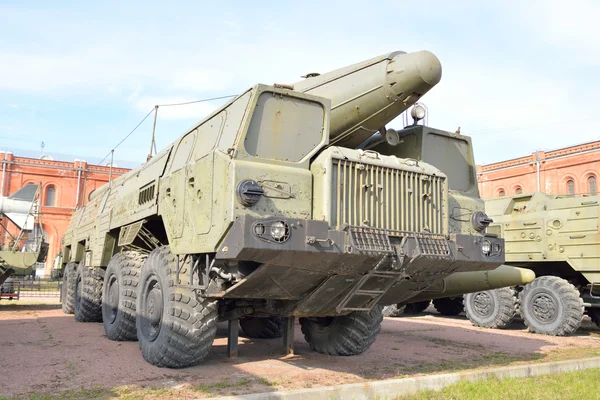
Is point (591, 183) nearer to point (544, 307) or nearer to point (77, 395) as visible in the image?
point (544, 307)

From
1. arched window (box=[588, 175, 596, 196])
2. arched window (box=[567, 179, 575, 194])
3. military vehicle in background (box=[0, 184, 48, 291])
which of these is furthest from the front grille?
arched window (box=[567, 179, 575, 194])

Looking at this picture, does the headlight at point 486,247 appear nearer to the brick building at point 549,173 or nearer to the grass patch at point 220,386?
the grass patch at point 220,386

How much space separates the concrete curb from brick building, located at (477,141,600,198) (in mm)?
29740

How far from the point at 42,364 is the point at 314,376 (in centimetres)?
300

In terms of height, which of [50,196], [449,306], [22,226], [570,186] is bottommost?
[449,306]

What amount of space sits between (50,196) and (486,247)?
39676mm

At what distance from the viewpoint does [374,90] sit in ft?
19.5

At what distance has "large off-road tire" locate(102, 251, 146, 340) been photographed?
7.30 metres

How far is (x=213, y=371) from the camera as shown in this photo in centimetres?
559

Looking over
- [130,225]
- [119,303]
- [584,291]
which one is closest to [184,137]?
[130,225]

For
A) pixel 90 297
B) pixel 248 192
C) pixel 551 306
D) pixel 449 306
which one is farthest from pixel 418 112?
pixel 449 306

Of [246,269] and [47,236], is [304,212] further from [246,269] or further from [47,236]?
[47,236]

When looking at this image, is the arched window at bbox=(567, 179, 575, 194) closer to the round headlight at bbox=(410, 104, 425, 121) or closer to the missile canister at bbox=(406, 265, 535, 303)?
the missile canister at bbox=(406, 265, 535, 303)

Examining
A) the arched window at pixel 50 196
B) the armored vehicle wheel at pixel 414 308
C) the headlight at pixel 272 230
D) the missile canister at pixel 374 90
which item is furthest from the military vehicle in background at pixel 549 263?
Answer: the arched window at pixel 50 196
